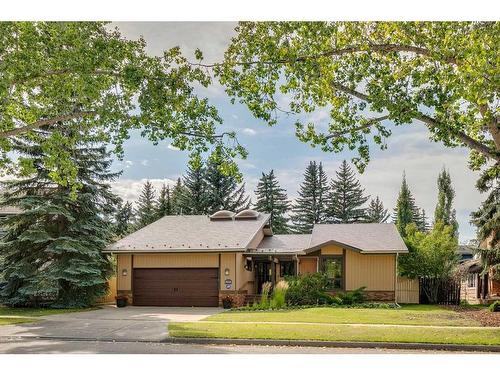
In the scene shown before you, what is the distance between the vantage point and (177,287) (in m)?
15.3

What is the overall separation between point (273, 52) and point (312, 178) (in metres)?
3.80

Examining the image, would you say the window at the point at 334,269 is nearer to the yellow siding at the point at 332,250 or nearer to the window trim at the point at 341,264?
the window trim at the point at 341,264

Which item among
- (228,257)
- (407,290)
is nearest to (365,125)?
(228,257)

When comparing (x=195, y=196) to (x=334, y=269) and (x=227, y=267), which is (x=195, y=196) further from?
(x=334, y=269)

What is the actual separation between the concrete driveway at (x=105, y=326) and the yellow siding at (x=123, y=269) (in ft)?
7.78

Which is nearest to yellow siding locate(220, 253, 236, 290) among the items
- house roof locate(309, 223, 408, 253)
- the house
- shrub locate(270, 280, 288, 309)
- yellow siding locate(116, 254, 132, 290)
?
the house

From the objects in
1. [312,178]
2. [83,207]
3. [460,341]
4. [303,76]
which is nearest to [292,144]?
[303,76]

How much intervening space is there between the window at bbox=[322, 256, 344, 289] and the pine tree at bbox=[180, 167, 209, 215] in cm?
447

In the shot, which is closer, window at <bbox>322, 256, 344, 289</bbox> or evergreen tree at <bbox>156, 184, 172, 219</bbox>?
evergreen tree at <bbox>156, 184, 172, 219</bbox>

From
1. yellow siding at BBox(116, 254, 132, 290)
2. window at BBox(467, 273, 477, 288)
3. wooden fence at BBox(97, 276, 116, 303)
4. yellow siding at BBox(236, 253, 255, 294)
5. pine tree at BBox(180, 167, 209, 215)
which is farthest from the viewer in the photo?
window at BBox(467, 273, 477, 288)

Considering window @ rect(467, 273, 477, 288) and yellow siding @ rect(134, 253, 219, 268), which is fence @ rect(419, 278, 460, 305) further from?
yellow siding @ rect(134, 253, 219, 268)

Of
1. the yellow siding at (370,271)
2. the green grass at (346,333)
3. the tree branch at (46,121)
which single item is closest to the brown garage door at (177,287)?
the yellow siding at (370,271)

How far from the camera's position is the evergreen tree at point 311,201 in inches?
445

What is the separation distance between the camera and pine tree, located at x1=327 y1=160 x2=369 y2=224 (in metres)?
11.9
